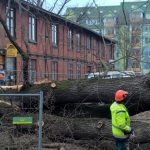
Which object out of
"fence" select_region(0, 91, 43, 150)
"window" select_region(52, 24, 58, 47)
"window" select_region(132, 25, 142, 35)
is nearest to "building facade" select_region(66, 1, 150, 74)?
"window" select_region(132, 25, 142, 35)

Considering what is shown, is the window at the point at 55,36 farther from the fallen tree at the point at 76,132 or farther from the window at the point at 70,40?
the fallen tree at the point at 76,132

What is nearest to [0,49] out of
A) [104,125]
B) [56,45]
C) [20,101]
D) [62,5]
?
[62,5]

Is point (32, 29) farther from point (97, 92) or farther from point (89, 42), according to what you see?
point (97, 92)

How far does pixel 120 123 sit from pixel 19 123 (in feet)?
6.93

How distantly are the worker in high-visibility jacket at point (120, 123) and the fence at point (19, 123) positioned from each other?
5.37 feet

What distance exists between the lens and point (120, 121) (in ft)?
30.5

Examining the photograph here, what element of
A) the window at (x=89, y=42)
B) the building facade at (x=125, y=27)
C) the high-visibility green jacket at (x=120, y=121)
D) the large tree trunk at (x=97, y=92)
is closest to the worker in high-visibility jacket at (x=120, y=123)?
the high-visibility green jacket at (x=120, y=121)

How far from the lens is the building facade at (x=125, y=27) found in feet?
60.4

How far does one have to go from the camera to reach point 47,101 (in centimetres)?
1154

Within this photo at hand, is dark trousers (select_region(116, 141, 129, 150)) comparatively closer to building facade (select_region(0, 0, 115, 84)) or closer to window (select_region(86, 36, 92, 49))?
building facade (select_region(0, 0, 115, 84))

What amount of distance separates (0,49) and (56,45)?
1034 cm

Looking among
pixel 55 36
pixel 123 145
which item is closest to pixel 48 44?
pixel 55 36

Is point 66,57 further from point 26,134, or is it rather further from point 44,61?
point 26,134

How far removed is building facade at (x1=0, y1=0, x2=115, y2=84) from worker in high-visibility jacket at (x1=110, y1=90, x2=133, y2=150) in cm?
1305
